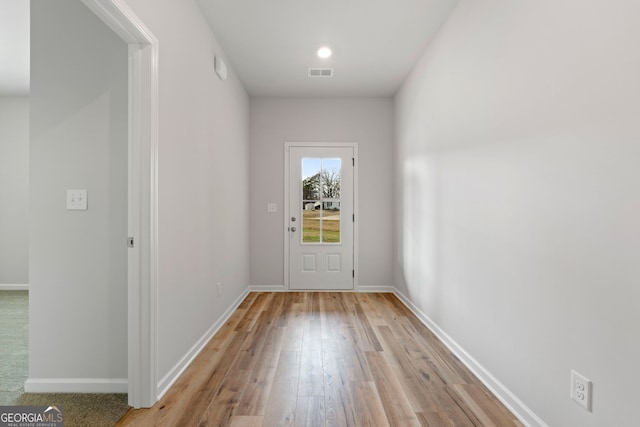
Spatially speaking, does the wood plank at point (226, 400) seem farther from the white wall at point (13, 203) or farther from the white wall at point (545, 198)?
the white wall at point (13, 203)

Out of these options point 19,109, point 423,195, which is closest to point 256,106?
point 423,195

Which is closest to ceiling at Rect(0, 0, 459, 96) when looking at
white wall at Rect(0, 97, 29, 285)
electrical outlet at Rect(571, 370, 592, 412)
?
white wall at Rect(0, 97, 29, 285)

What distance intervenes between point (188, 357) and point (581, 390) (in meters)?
2.24

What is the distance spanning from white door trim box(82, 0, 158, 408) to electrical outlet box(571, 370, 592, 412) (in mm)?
2028

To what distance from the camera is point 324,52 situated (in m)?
3.29

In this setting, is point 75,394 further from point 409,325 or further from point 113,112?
point 409,325

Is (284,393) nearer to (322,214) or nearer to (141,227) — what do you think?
(141,227)

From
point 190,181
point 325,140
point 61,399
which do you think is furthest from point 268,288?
point 61,399

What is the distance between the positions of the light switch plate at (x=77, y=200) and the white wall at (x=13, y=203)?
12.0ft

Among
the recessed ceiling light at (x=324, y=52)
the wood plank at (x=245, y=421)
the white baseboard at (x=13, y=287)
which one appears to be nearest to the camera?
the wood plank at (x=245, y=421)

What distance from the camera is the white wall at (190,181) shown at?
198cm

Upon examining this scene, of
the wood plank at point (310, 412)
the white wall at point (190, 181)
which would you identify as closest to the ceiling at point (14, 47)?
the white wall at point (190, 181)

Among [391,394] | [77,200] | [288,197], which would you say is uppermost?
[288,197]

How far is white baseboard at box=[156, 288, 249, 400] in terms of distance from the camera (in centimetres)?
193
